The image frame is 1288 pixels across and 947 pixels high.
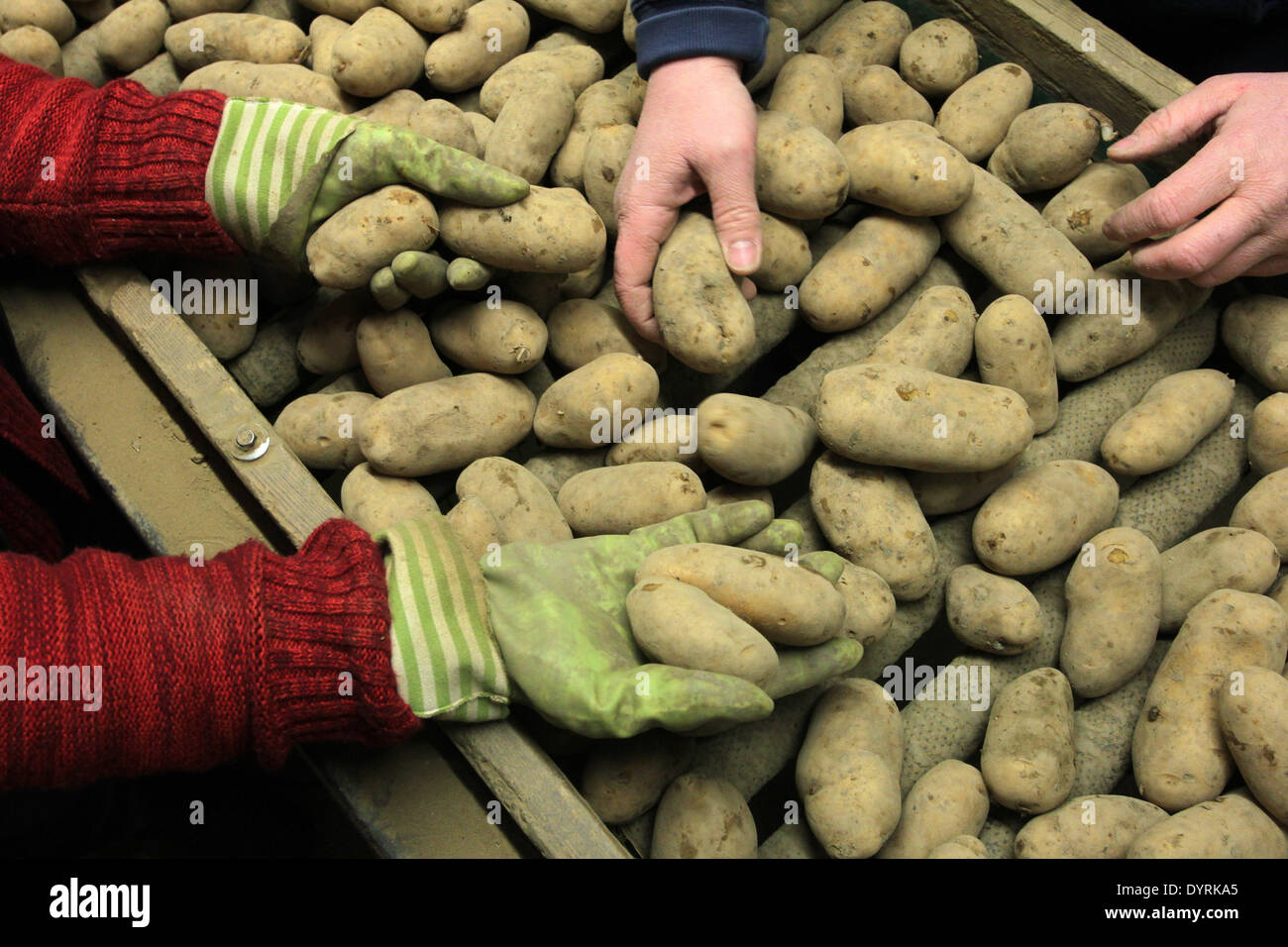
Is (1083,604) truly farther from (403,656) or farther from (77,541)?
(77,541)

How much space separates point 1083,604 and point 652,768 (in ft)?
1.70

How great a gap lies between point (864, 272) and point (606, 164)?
36 cm

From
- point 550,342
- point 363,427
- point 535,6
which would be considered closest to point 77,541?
point 363,427

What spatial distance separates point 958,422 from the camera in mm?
1189

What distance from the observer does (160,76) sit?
161cm

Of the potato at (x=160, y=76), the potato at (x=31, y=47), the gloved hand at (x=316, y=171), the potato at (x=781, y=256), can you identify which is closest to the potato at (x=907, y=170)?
the potato at (x=781, y=256)

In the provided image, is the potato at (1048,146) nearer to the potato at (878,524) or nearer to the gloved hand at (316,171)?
the potato at (878,524)

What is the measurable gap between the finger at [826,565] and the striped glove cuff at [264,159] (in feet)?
2.32

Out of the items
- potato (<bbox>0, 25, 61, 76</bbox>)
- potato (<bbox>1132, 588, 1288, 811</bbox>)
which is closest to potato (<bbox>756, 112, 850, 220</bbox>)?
potato (<bbox>1132, 588, 1288, 811</bbox>)

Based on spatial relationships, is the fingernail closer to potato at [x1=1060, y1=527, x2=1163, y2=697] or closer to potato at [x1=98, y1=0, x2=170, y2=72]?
potato at [x1=1060, y1=527, x2=1163, y2=697]

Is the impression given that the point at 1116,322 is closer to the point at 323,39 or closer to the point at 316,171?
the point at 316,171

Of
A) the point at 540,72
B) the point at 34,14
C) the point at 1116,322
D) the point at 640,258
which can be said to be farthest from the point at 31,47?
the point at 1116,322

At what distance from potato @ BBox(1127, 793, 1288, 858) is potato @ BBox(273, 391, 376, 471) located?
0.96 meters

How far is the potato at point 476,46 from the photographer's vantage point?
1.53 m
